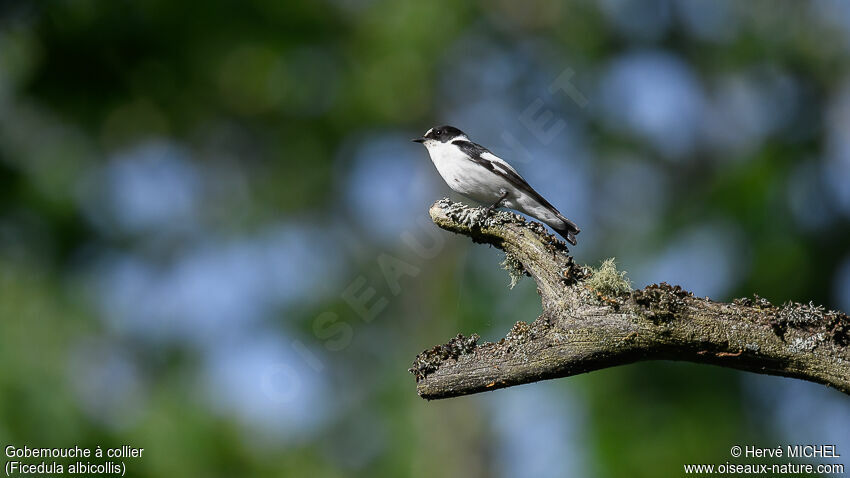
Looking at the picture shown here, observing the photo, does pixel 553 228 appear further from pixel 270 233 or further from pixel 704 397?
pixel 270 233

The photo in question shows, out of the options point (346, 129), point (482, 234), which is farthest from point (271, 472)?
point (482, 234)

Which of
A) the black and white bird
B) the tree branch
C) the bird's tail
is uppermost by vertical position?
the black and white bird

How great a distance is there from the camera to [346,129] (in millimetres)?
14000

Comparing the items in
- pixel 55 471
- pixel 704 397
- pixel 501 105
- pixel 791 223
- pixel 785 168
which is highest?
pixel 501 105

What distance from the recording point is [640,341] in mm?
3549

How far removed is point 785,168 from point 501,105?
14.5 feet

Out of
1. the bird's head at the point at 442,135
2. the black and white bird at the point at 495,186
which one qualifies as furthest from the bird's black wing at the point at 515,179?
the bird's head at the point at 442,135

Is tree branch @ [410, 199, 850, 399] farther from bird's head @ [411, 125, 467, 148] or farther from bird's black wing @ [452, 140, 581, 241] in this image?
bird's head @ [411, 125, 467, 148]

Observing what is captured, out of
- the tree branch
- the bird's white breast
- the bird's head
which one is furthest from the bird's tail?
Result: the tree branch

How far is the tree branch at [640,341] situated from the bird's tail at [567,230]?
7.51ft

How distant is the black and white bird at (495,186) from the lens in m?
6.13

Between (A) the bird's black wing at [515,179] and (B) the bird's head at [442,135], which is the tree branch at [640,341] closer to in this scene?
(A) the bird's black wing at [515,179]

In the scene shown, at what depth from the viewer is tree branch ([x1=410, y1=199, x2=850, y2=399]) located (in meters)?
3.54

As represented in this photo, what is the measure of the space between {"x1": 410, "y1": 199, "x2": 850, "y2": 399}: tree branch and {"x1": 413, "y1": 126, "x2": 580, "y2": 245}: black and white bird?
2262 millimetres
